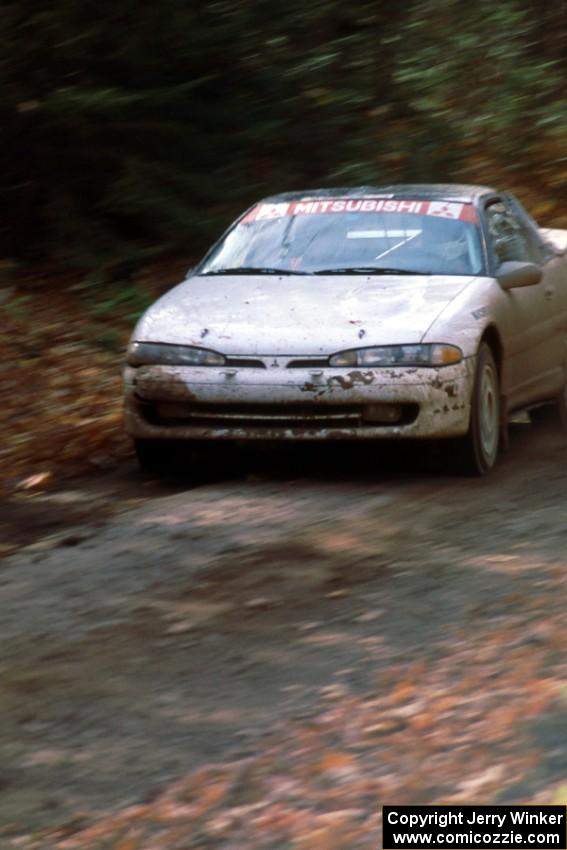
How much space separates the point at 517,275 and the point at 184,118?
6.26m

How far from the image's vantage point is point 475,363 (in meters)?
8.85

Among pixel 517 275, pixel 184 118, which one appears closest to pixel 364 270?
pixel 517 275

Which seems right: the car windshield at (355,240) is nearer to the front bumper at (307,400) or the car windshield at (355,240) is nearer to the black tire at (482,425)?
the black tire at (482,425)

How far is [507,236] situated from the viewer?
10.3 m

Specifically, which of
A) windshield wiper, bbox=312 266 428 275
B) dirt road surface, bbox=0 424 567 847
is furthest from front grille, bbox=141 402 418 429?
windshield wiper, bbox=312 266 428 275

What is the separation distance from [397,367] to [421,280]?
3.03ft

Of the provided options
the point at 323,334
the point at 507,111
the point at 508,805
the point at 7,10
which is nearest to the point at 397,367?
the point at 323,334

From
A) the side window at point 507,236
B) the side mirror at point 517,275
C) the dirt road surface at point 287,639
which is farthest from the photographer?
the side window at point 507,236

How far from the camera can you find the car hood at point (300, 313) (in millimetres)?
8609

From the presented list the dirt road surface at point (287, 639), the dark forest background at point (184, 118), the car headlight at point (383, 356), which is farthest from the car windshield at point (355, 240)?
the dark forest background at point (184, 118)

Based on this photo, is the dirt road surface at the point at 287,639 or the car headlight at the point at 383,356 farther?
the car headlight at the point at 383,356

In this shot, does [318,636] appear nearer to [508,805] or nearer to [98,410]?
[508,805]

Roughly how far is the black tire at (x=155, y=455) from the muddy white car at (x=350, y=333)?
0.04ft

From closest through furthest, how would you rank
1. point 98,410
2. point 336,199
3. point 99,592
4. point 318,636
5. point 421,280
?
1. point 318,636
2. point 99,592
3. point 421,280
4. point 336,199
5. point 98,410
